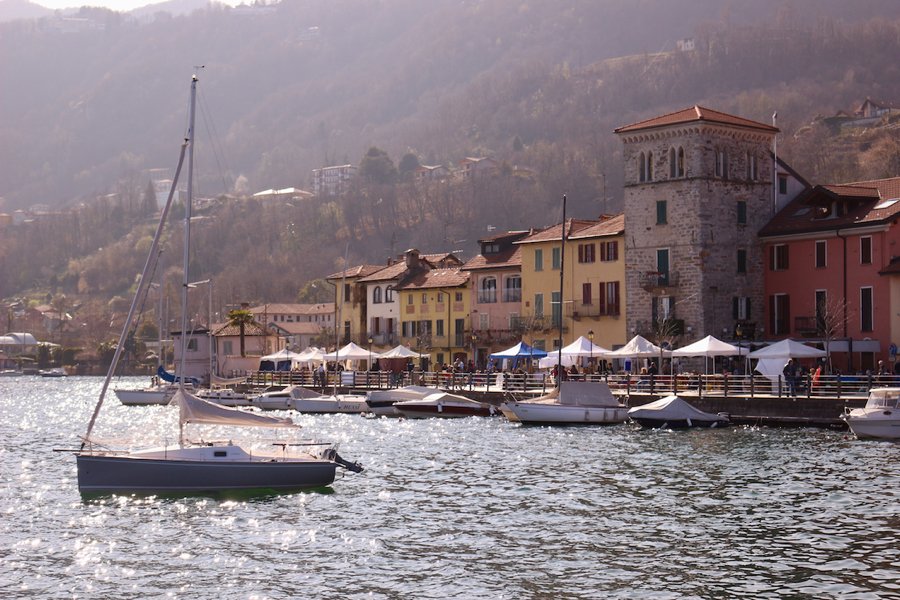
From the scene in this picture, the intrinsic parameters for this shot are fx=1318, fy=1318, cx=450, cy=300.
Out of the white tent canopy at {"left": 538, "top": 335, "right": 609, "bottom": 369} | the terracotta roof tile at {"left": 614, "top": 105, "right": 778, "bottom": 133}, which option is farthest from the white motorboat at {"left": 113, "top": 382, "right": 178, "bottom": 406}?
the terracotta roof tile at {"left": 614, "top": 105, "right": 778, "bottom": 133}

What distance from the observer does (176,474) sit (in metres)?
39.8

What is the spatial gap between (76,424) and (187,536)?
158ft

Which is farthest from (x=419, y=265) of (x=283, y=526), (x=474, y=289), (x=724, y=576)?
(x=724, y=576)

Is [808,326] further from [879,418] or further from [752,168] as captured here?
[879,418]

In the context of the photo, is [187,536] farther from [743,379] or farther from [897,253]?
[897,253]

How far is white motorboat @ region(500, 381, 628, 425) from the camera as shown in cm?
6500

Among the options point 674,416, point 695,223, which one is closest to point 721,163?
point 695,223

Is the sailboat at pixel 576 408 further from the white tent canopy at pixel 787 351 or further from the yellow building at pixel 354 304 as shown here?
the yellow building at pixel 354 304

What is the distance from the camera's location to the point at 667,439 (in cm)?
5722

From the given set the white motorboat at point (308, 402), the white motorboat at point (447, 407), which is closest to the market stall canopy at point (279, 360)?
the white motorboat at point (308, 402)

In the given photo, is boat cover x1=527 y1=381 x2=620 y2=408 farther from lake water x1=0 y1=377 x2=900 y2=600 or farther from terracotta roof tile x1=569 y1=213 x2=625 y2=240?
terracotta roof tile x1=569 y1=213 x2=625 y2=240

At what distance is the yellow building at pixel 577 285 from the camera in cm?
8750

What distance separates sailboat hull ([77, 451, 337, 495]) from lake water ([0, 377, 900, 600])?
0.51 m

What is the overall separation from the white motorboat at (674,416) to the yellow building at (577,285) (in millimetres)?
22453
